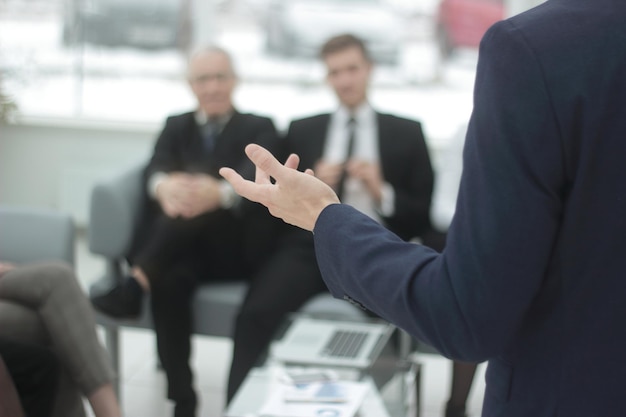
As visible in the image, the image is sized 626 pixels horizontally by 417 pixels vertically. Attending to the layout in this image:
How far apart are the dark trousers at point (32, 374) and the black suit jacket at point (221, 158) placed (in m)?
0.97

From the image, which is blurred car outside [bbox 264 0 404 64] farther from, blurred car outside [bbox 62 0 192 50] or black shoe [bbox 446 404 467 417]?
black shoe [bbox 446 404 467 417]

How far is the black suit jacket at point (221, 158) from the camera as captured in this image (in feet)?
13.0

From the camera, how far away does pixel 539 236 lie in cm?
106

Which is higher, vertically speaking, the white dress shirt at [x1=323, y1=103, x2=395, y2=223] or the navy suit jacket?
the navy suit jacket

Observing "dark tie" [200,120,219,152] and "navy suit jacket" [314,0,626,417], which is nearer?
"navy suit jacket" [314,0,626,417]

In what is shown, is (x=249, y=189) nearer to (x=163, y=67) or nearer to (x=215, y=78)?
(x=215, y=78)

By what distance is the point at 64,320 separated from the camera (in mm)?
3141

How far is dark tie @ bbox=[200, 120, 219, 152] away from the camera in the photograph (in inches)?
163

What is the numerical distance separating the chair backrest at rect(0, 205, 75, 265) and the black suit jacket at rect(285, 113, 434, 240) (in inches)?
42.0

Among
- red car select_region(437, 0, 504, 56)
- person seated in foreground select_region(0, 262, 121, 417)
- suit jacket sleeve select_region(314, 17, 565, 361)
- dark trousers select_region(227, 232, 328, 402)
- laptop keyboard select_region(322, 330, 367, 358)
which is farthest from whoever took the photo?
red car select_region(437, 0, 504, 56)

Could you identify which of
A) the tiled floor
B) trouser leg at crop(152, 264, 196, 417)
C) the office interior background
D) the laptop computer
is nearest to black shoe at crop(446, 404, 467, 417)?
the tiled floor

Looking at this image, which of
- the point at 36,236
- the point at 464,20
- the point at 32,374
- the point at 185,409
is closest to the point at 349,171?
the point at 185,409

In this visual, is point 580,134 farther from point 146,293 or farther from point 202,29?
point 202,29

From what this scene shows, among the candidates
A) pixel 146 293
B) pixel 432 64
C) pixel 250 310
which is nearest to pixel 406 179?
pixel 250 310
